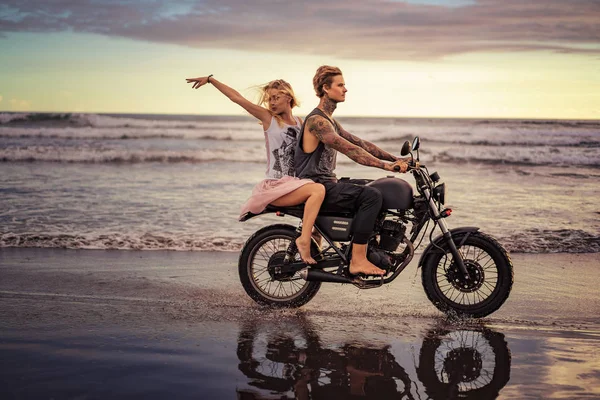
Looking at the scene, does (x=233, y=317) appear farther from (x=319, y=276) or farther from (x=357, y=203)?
(x=357, y=203)

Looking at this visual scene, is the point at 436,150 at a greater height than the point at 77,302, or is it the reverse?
the point at 436,150

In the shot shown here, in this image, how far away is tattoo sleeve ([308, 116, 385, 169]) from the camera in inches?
206

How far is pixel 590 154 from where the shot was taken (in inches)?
981

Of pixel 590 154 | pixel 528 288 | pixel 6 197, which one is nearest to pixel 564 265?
pixel 528 288

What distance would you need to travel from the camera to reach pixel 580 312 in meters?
5.66

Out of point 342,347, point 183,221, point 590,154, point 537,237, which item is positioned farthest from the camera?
point 590,154

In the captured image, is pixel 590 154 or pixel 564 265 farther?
pixel 590 154

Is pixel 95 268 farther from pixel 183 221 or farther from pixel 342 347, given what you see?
pixel 342 347

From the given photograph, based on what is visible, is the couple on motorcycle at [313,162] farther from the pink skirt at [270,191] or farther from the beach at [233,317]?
the beach at [233,317]

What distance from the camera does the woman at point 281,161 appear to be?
5395 mm

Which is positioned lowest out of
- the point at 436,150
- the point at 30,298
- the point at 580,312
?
the point at 30,298

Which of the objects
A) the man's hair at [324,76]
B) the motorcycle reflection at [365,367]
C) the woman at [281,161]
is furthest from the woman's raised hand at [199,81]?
the motorcycle reflection at [365,367]

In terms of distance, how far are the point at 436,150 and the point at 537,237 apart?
59.6ft

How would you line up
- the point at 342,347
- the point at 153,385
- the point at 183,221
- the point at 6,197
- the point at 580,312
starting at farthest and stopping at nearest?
the point at 6,197 → the point at 183,221 → the point at 580,312 → the point at 342,347 → the point at 153,385
